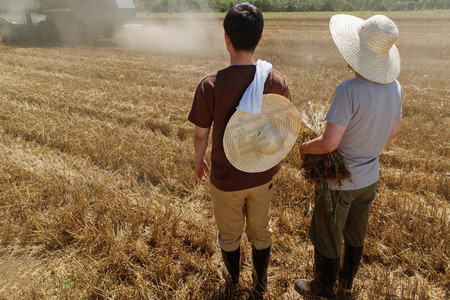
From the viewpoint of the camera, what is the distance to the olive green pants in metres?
2.01

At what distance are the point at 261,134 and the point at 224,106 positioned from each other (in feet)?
0.98

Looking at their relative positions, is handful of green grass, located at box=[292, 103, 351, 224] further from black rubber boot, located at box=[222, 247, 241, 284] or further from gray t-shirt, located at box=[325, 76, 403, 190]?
black rubber boot, located at box=[222, 247, 241, 284]

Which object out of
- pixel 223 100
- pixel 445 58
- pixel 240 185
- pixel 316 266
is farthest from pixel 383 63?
pixel 445 58

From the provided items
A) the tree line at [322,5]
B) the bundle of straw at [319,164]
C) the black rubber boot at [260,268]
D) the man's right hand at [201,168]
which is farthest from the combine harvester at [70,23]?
the black rubber boot at [260,268]

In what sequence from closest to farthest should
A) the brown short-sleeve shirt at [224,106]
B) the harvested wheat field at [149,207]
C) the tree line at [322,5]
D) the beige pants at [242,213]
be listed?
the brown short-sleeve shirt at [224,106], the beige pants at [242,213], the harvested wheat field at [149,207], the tree line at [322,5]

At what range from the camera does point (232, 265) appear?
2.32 meters

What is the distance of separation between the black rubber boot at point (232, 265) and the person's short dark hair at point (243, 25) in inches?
58.2

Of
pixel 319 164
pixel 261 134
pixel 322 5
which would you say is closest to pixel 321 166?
pixel 319 164

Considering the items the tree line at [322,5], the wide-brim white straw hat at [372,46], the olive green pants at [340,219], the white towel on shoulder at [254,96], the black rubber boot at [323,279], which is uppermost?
the tree line at [322,5]

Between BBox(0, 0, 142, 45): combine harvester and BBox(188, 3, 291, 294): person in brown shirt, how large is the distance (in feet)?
57.6

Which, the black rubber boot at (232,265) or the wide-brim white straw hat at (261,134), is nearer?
the wide-brim white straw hat at (261,134)

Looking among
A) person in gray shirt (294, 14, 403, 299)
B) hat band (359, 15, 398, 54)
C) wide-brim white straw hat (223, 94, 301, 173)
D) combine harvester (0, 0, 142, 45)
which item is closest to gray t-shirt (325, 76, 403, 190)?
person in gray shirt (294, 14, 403, 299)

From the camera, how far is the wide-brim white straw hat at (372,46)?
1.72 metres

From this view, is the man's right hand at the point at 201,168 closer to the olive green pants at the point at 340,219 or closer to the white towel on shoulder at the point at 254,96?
the white towel on shoulder at the point at 254,96
